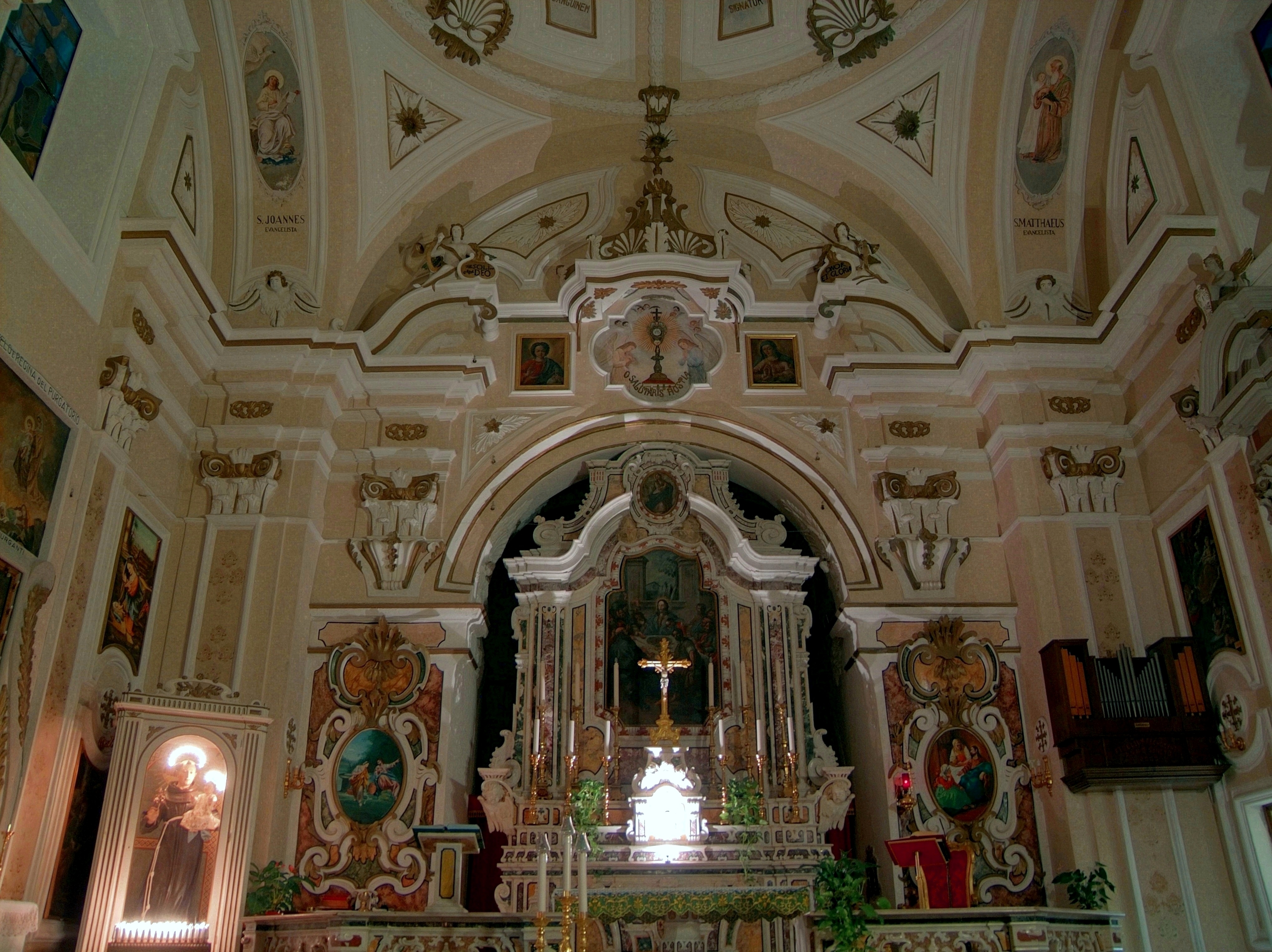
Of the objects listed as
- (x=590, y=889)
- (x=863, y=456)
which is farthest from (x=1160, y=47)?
(x=590, y=889)

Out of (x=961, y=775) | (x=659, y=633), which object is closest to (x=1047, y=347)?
(x=961, y=775)

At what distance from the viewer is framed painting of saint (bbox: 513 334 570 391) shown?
1320 centimetres

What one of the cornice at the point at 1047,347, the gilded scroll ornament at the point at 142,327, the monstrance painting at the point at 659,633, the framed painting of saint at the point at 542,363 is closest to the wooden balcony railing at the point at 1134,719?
the cornice at the point at 1047,347

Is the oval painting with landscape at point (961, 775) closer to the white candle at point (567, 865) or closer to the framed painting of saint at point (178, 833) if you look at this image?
the white candle at point (567, 865)

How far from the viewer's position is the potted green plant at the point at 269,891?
31.5 ft

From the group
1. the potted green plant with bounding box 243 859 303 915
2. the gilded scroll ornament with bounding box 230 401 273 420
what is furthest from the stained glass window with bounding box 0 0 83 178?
the potted green plant with bounding box 243 859 303 915

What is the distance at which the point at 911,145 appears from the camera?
A: 43.3ft

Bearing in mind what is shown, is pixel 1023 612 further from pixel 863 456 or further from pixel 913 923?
pixel 913 923

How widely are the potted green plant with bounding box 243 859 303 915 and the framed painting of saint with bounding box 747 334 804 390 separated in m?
7.14

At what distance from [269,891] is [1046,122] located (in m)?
11.0

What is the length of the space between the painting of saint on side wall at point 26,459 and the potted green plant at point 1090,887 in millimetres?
8794

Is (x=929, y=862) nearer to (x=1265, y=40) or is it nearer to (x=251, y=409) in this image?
(x=1265, y=40)

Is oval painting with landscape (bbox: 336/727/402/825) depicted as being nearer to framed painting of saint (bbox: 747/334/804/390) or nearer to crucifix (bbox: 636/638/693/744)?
crucifix (bbox: 636/638/693/744)

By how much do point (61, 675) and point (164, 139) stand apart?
16.9ft
